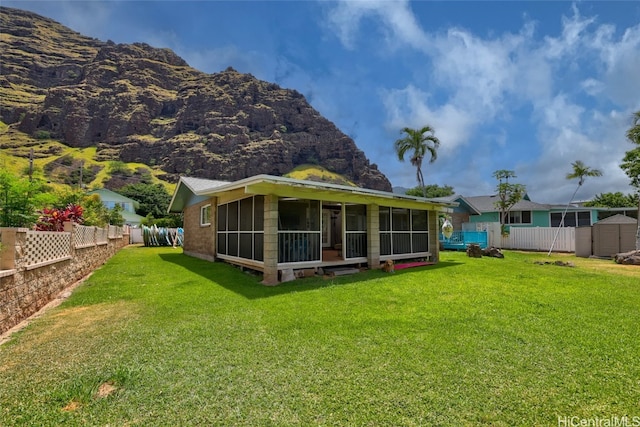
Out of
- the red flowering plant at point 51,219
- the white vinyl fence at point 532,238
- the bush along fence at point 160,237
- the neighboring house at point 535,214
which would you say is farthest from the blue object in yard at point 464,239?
the red flowering plant at point 51,219

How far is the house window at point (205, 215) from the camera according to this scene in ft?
43.4

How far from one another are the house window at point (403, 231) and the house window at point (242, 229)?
4.50 meters

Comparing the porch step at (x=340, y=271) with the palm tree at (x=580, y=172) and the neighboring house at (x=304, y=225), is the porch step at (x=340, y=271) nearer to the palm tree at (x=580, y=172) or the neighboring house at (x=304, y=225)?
the neighboring house at (x=304, y=225)

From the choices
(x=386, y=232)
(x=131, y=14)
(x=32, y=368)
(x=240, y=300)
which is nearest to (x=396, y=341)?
(x=240, y=300)

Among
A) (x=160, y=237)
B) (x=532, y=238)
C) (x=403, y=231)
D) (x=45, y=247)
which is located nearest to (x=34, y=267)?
(x=45, y=247)

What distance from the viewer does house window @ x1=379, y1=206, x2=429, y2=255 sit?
1111cm

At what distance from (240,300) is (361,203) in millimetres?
5206

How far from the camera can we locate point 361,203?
9.98 meters

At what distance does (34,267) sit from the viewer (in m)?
5.42

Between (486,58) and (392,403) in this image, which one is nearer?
(392,403)

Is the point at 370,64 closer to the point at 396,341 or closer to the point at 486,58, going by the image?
the point at 486,58

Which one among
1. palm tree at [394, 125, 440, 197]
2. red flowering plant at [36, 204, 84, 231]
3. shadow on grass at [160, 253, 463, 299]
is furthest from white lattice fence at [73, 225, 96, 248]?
palm tree at [394, 125, 440, 197]

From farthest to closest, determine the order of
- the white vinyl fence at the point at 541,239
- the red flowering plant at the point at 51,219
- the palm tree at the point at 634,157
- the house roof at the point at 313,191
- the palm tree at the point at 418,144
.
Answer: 1. the palm tree at the point at 418,144
2. the white vinyl fence at the point at 541,239
3. the palm tree at the point at 634,157
4. the red flowering plant at the point at 51,219
5. the house roof at the point at 313,191

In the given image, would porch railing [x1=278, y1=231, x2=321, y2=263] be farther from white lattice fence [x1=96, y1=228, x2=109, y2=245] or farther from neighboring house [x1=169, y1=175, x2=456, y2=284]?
white lattice fence [x1=96, y1=228, x2=109, y2=245]
